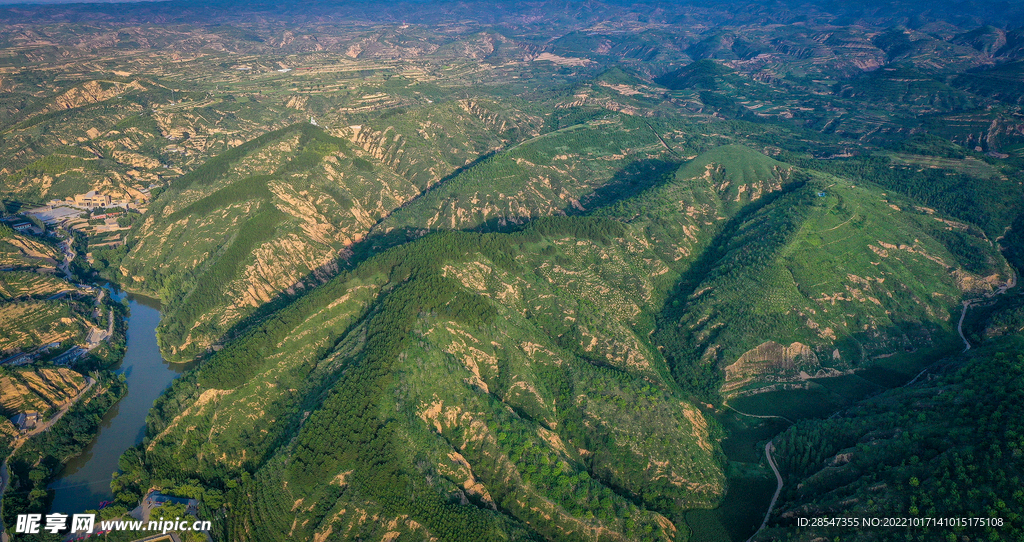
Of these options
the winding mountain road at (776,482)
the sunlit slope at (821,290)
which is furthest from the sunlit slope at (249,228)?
the winding mountain road at (776,482)

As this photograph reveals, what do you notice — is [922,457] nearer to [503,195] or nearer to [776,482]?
[776,482]

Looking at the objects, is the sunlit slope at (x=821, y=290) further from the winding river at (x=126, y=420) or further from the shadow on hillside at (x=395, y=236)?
the winding river at (x=126, y=420)

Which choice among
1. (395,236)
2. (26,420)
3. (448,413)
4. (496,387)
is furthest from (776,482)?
(26,420)

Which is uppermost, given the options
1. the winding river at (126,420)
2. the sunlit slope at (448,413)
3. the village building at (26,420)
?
the sunlit slope at (448,413)

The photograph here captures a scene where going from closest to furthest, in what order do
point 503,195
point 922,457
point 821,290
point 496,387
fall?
point 922,457
point 496,387
point 821,290
point 503,195

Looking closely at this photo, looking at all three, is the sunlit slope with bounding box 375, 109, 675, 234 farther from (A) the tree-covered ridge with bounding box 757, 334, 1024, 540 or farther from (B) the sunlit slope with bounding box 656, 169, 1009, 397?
(A) the tree-covered ridge with bounding box 757, 334, 1024, 540
